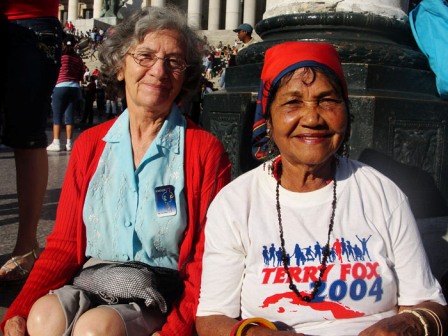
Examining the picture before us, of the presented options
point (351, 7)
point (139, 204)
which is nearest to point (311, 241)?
point (139, 204)

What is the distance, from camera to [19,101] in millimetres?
3404

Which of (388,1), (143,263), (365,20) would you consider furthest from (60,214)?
(388,1)

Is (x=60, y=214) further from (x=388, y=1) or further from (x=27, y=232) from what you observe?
(x=388, y=1)

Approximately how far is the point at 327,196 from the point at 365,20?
6.33 feet

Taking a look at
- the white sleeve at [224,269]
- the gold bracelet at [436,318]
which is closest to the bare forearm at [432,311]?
the gold bracelet at [436,318]

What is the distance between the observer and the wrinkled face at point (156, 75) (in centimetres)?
249

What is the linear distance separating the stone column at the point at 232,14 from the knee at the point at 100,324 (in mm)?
47763

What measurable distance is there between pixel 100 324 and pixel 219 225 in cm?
57

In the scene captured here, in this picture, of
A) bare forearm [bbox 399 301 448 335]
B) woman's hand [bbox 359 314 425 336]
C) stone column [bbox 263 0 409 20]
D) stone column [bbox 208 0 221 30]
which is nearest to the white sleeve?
woman's hand [bbox 359 314 425 336]

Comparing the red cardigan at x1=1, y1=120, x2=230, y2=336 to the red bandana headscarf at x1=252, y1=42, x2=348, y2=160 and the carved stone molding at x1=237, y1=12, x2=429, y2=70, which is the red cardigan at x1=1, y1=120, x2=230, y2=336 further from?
the carved stone molding at x1=237, y1=12, x2=429, y2=70

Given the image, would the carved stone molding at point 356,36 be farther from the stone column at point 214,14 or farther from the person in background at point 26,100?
the stone column at point 214,14

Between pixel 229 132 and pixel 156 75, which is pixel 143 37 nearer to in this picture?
pixel 156 75

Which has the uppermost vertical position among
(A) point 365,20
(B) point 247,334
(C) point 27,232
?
(A) point 365,20

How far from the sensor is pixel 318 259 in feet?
6.47
